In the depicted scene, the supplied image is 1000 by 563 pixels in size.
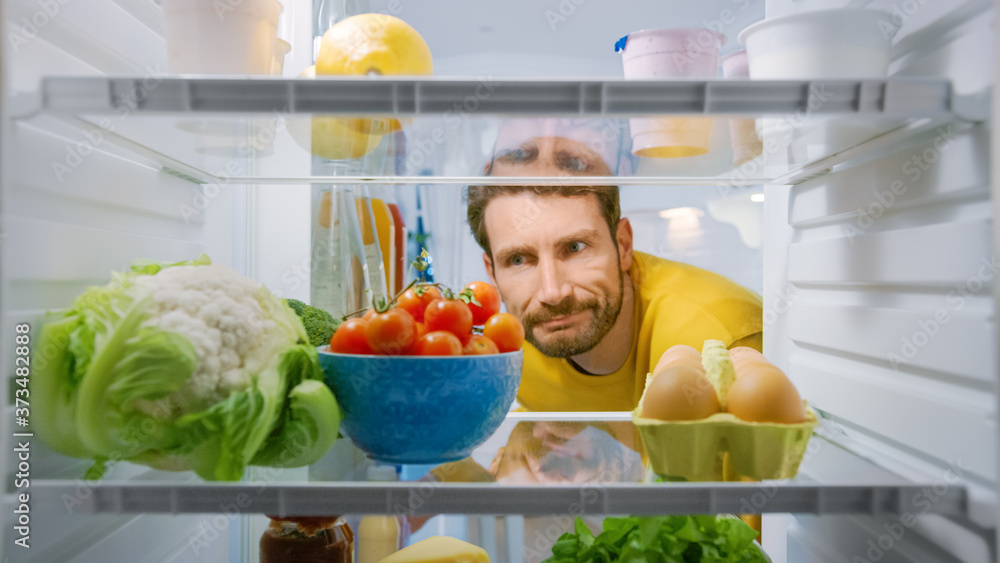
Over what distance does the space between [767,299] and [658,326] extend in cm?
21

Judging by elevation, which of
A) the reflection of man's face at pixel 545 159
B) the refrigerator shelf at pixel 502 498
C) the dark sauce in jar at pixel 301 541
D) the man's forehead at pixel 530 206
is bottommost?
the dark sauce in jar at pixel 301 541

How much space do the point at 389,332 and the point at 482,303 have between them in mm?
260

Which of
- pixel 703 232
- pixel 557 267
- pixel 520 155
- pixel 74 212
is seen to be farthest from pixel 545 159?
pixel 74 212

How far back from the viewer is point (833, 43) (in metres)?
0.82

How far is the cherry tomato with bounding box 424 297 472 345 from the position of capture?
2.94ft

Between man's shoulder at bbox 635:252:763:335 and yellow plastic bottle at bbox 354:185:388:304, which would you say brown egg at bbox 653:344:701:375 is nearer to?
man's shoulder at bbox 635:252:763:335

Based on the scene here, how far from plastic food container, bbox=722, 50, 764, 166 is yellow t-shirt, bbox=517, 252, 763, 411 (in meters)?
0.30

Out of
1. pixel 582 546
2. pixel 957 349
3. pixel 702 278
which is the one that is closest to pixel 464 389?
pixel 582 546

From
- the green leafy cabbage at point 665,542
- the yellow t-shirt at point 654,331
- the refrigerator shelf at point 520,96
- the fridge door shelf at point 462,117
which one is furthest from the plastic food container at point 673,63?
the green leafy cabbage at point 665,542

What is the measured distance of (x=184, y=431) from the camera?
0.76 meters

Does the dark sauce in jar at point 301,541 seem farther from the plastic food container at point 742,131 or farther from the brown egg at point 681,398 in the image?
the plastic food container at point 742,131

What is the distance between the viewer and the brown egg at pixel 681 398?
809mm

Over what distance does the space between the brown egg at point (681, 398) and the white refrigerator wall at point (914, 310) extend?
0.68ft

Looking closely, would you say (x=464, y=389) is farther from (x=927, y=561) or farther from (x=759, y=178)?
(x=759, y=178)
